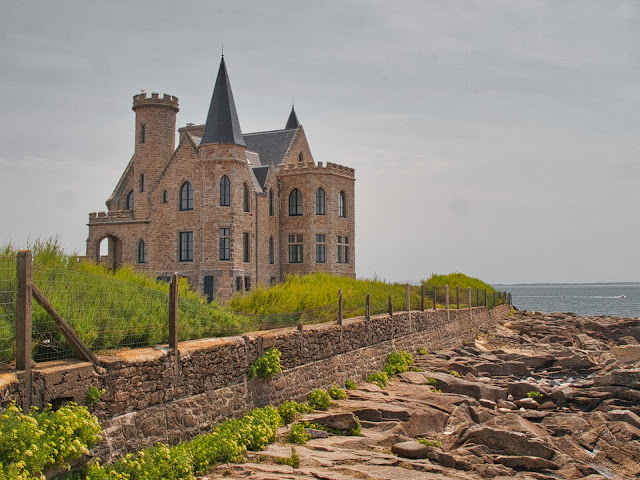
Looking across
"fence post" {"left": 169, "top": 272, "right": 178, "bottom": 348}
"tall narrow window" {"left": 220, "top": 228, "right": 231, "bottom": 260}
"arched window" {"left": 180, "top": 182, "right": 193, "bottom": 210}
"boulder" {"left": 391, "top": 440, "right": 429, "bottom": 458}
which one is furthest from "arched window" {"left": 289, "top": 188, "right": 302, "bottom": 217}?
"fence post" {"left": 169, "top": 272, "right": 178, "bottom": 348}

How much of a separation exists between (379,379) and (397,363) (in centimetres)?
212

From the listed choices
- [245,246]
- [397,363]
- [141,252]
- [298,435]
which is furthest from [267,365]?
[141,252]

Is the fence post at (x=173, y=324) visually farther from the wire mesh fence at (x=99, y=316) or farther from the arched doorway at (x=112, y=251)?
the arched doorway at (x=112, y=251)

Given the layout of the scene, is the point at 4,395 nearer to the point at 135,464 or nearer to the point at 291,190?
the point at 135,464

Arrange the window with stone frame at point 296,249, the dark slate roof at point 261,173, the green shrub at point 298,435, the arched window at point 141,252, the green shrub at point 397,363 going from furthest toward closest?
1. the window with stone frame at point 296,249
2. the dark slate roof at point 261,173
3. the arched window at point 141,252
4. the green shrub at point 397,363
5. the green shrub at point 298,435

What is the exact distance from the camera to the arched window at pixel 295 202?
140 ft

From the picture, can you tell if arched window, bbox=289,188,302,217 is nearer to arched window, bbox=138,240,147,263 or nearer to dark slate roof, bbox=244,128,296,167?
dark slate roof, bbox=244,128,296,167

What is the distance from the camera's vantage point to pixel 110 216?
41375 mm

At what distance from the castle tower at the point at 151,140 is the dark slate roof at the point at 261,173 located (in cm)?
516

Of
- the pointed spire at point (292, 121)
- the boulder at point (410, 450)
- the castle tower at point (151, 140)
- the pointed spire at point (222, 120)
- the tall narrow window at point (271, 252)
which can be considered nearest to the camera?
the boulder at point (410, 450)

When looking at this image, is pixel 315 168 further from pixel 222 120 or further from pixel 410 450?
pixel 410 450

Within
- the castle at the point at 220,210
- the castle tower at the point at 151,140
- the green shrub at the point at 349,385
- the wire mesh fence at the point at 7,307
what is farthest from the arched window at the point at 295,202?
the wire mesh fence at the point at 7,307

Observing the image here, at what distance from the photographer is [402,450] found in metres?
11.4

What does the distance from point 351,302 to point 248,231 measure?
18552 millimetres
